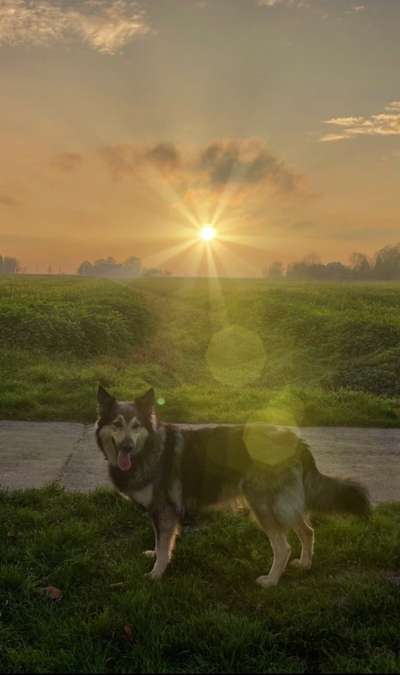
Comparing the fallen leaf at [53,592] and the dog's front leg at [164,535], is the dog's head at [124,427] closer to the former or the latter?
the dog's front leg at [164,535]

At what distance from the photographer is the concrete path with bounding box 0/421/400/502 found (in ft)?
28.9

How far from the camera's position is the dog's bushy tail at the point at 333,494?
577cm

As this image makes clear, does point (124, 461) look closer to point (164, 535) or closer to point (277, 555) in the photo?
point (164, 535)

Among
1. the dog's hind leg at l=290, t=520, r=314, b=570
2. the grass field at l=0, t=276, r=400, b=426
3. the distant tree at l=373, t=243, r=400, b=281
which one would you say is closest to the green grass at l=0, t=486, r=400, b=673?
the dog's hind leg at l=290, t=520, r=314, b=570

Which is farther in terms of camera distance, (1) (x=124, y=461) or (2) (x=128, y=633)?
(1) (x=124, y=461)

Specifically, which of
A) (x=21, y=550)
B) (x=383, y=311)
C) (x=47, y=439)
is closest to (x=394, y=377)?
(x=47, y=439)

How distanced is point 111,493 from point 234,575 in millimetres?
2551

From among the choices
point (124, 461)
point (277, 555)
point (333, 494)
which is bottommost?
point (277, 555)

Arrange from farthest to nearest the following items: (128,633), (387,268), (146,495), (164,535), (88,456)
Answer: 1. (387,268)
2. (88,456)
3. (146,495)
4. (164,535)
5. (128,633)

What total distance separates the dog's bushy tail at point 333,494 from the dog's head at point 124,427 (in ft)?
5.88

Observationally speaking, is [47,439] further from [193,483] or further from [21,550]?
[193,483]

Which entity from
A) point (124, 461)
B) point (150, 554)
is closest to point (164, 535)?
point (150, 554)

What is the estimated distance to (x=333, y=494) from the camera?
5871 millimetres

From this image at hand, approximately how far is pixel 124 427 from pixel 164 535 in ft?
4.16
